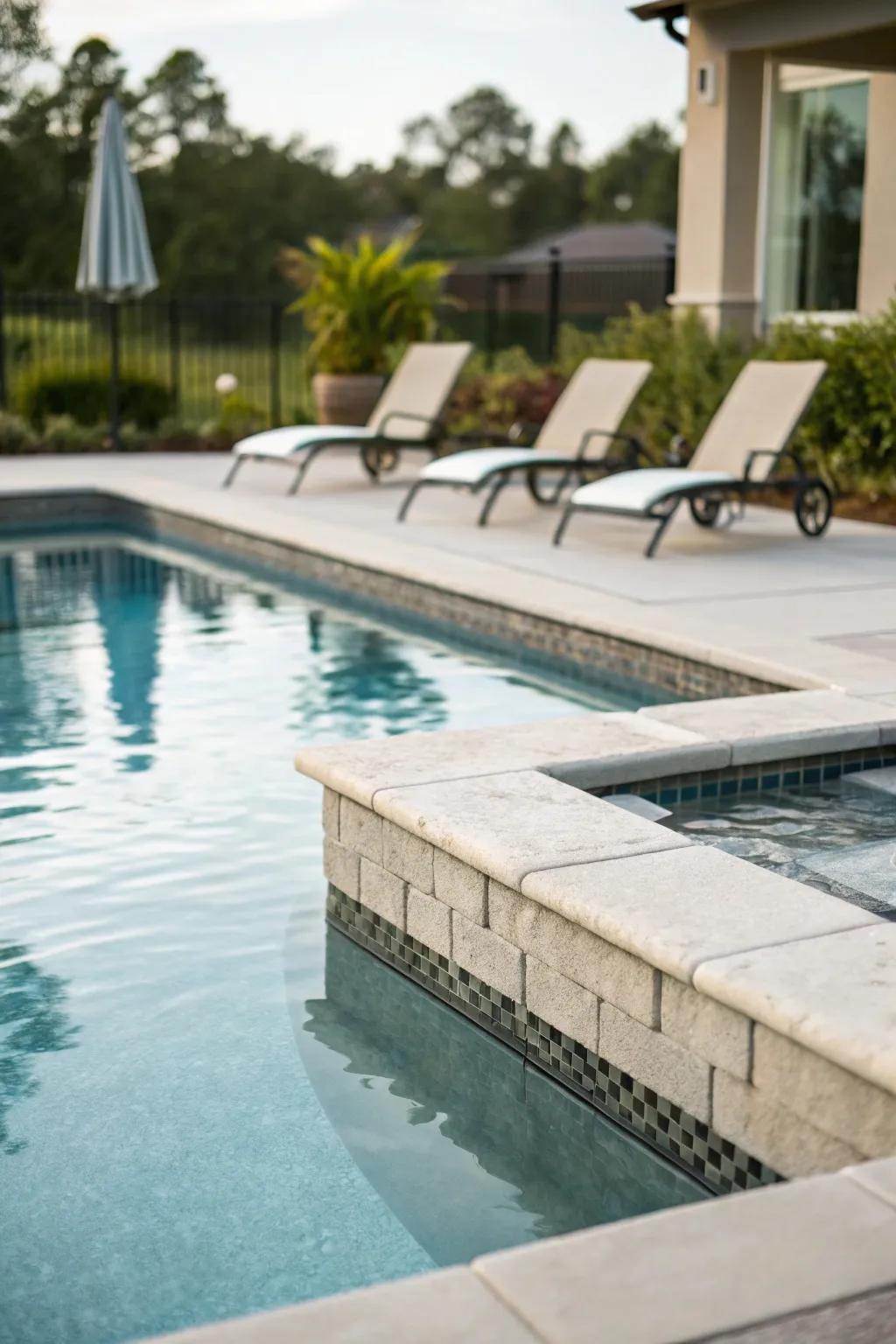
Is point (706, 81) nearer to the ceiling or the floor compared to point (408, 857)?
nearer to the ceiling

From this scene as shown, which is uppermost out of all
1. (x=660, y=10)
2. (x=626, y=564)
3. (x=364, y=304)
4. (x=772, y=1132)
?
(x=660, y=10)

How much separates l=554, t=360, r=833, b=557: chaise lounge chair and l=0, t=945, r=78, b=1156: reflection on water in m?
5.05

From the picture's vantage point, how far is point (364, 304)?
14.4m

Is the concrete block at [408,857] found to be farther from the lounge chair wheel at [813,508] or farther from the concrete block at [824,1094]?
the lounge chair wheel at [813,508]

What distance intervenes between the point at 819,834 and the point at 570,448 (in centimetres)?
617

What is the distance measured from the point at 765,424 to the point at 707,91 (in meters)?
4.39

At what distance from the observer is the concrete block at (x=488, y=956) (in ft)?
11.5

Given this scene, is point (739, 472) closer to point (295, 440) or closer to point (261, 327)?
point (295, 440)

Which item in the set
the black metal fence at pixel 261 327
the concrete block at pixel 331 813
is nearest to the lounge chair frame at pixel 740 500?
the concrete block at pixel 331 813

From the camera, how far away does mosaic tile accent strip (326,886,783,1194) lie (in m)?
2.99

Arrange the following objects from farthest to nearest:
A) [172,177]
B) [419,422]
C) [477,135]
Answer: [477,135], [172,177], [419,422]

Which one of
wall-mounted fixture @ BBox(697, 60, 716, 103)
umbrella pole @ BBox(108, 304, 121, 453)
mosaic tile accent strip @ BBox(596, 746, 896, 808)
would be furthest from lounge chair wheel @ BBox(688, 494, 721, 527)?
umbrella pole @ BBox(108, 304, 121, 453)

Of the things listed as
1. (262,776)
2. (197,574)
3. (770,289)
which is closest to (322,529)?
(197,574)

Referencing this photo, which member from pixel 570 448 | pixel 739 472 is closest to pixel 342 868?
pixel 739 472
